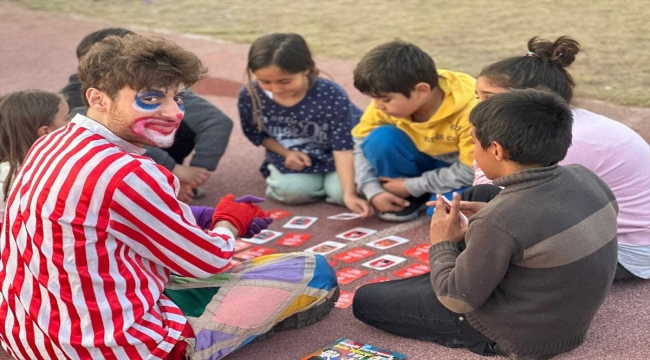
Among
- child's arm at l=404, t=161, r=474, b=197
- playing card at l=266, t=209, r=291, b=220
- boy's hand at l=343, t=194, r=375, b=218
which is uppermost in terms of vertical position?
child's arm at l=404, t=161, r=474, b=197

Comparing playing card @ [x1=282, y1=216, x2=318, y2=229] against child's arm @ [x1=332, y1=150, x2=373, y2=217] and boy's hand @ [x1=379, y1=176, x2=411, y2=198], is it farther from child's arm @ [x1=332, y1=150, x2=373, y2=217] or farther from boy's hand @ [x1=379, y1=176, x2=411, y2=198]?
boy's hand @ [x1=379, y1=176, x2=411, y2=198]

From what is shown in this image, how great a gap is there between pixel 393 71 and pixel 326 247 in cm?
104

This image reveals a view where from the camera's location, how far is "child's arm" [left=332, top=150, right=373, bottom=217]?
4.79m

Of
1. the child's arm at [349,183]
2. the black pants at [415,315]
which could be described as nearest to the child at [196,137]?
the child's arm at [349,183]

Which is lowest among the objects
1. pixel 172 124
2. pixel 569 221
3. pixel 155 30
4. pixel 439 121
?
pixel 155 30

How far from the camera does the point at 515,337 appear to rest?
10.1ft

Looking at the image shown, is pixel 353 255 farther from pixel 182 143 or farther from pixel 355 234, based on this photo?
pixel 182 143

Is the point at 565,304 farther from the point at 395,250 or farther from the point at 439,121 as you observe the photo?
the point at 439,121

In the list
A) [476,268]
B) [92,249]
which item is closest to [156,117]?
[92,249]

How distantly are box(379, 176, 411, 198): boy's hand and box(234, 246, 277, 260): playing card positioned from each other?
826 mm

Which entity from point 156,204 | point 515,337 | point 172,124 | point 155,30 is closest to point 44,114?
point 172,124

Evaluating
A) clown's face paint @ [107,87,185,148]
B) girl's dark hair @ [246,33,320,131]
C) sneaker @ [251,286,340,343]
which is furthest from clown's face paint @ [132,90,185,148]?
girl's dark hair @ [246,33,320,131]

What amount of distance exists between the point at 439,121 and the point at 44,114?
7.06 ft

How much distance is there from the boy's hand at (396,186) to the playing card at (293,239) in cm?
58
